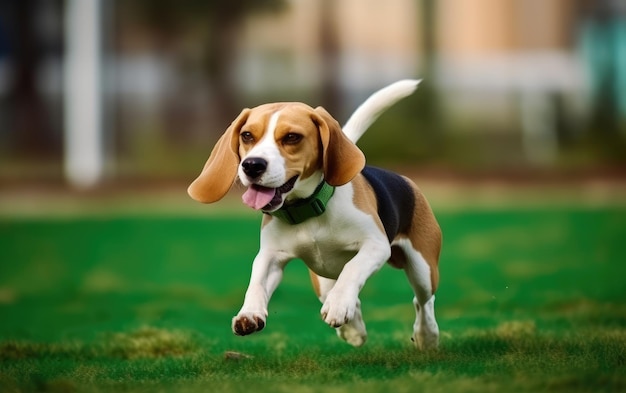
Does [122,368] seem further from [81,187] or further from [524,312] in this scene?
[81,187]

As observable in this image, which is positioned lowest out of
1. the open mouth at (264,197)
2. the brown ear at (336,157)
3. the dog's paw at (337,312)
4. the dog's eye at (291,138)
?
the dog's paw at (337,312)

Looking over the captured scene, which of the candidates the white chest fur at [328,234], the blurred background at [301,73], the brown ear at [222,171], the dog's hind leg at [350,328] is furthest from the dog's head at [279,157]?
the blurred background at [301,73]

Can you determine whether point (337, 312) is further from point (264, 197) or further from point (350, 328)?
point (350, 328)

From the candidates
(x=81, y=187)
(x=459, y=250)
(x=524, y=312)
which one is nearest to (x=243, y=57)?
(x=81, y=187)

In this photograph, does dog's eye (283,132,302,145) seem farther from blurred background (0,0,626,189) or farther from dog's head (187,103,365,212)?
blurred background (0,0,626,189)

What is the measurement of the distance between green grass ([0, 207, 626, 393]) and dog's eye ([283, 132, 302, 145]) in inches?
39.2

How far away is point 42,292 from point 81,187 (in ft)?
31.2

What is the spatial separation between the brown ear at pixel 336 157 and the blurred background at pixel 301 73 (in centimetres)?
1575

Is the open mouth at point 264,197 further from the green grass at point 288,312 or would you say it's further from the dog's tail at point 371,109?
the dog's tail at point 371,109

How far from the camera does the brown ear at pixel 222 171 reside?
544cm

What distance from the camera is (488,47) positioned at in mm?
22203

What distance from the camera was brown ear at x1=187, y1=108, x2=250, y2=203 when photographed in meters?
5.44

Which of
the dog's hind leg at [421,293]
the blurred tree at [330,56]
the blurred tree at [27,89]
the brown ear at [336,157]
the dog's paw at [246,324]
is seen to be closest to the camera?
the dog's paw at [246,324]

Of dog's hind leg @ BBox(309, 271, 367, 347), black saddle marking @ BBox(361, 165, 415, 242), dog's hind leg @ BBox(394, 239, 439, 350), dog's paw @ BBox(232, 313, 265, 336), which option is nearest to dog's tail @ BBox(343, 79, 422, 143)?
black saddle marking @ BBox(361, 165, 415, 242)
